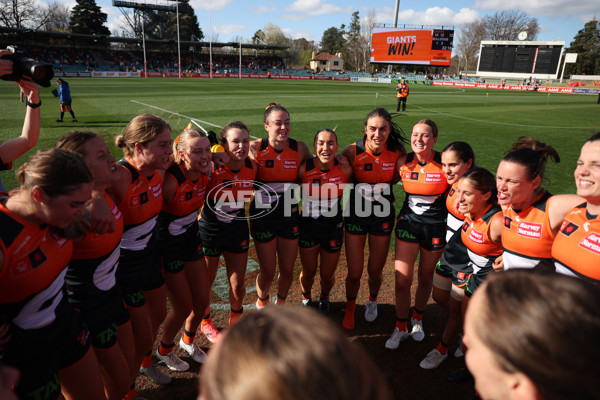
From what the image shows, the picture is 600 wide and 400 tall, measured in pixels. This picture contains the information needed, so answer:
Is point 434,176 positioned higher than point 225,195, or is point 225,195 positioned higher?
point 434,176

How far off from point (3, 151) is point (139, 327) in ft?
6.19

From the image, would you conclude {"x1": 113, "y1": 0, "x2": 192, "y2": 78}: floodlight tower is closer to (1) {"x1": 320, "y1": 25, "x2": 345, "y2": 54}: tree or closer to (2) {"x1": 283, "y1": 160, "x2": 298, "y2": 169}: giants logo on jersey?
(1) {"x1": 320, "y1": 25, "x2": 345, "y2": 54}: tree

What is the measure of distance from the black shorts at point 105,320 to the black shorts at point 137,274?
0.70 feet

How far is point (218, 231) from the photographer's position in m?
3.68

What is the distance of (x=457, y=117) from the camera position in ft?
63.0

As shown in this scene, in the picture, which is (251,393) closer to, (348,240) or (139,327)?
(139,327)

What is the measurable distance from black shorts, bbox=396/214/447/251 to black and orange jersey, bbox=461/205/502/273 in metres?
0.52

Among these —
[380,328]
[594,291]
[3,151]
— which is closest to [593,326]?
[594,291]

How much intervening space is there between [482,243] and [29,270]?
331 centimetres

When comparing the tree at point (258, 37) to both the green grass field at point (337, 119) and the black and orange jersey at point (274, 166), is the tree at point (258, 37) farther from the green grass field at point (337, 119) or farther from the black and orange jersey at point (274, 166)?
the black and orange jersey at point (274, 166)

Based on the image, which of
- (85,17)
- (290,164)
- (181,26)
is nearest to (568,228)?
(290,164)

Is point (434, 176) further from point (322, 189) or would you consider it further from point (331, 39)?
point (331, 39)

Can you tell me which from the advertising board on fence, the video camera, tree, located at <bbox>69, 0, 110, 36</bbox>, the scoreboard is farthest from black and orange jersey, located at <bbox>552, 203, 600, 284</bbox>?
tree, located at <bbox>69, 0, 110, 36</bbox>

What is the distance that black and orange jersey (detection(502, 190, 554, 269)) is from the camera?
2.55m
